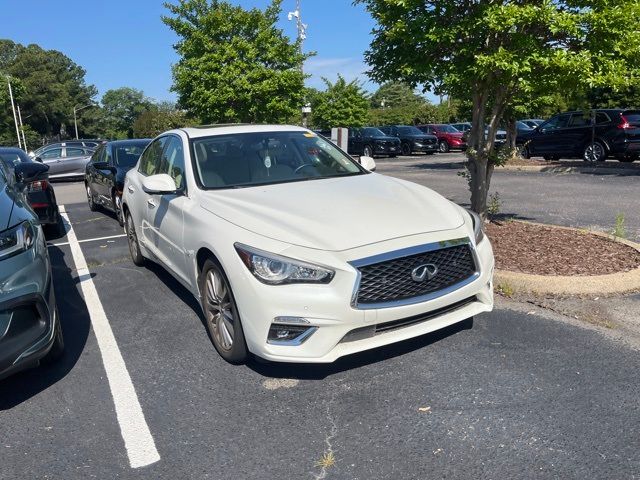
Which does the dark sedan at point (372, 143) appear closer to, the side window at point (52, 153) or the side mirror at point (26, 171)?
the side window at point (52, 153)

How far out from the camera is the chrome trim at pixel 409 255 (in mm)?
3250

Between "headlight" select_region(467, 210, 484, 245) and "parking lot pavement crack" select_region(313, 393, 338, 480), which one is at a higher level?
"headlight" select_region(467, 210, 484, 245)

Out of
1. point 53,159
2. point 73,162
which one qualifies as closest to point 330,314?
point 73,162

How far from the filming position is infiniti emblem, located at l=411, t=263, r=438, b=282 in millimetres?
3408

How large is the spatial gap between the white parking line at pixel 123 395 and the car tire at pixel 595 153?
15.3m

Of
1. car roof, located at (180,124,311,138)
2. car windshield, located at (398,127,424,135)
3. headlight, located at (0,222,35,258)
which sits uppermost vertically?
car roof, located at (180,124,311,138)

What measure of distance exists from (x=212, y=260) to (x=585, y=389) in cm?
248

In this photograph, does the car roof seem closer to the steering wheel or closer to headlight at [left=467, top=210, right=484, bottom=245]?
the steering wheel

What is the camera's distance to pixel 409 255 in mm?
3371

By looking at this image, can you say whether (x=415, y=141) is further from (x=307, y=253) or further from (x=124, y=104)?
(x=124, y=104)

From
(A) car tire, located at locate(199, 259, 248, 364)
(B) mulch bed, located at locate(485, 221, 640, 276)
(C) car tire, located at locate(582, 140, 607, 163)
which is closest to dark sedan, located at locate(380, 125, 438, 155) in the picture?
(C) car tire, located at locate(582, 140, 607, 163)

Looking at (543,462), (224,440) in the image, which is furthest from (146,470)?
(543,462)

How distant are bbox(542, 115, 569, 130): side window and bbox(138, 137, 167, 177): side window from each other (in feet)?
50.2

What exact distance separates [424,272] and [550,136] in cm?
1659
